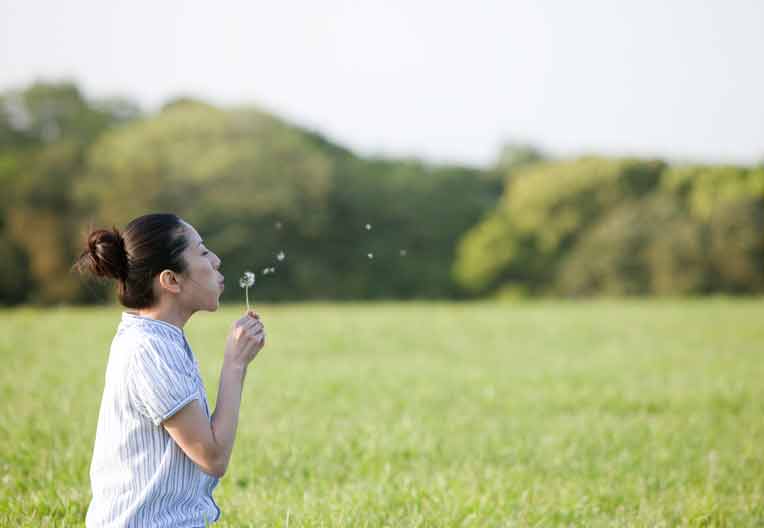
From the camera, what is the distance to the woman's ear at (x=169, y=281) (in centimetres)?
279

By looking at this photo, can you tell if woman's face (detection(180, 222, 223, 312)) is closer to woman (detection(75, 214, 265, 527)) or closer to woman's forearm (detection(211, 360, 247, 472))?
woman (detection(75, 214, 265, 527))

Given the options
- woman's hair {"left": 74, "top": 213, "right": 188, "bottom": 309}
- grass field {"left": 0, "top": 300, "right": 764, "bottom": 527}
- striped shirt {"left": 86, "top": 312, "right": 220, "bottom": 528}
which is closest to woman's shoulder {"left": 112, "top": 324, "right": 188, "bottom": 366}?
striped shirt {"left": 86, "top": 312, "right": 220, "bottom": 528}

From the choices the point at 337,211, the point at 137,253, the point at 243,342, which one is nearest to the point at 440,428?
the point at 243,342

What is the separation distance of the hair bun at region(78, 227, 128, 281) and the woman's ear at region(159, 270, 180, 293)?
0.14m

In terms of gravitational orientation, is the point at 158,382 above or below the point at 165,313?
below

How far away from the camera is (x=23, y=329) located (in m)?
13.9

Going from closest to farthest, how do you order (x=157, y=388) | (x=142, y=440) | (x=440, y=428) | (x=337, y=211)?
(x=157, y=388)
(x=142, y=440)
(x=440, y=428)
(x=337, y=211)

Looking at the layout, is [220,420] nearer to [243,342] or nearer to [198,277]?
[243,342]

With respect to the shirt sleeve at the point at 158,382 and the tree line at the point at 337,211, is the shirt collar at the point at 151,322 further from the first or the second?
the tree line at the point at 337,211

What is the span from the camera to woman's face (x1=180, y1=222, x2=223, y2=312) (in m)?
2.85

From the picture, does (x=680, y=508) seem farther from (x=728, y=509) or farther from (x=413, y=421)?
(x=413, y=421)

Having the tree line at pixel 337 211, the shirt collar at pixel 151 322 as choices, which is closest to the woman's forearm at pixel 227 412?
the shirt collar at pixel 151 322

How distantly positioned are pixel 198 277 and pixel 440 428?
15.1ft

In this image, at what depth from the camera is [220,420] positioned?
8.96ft
